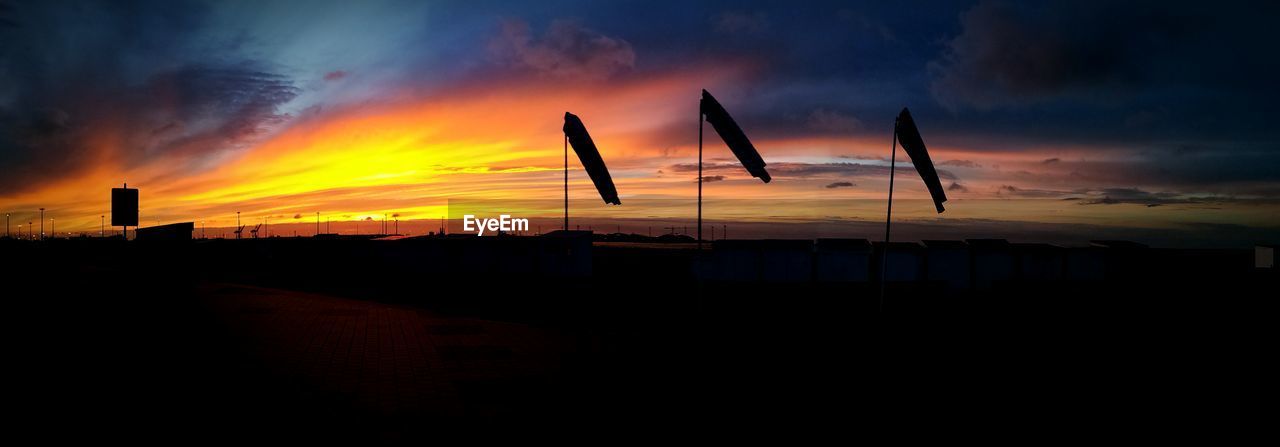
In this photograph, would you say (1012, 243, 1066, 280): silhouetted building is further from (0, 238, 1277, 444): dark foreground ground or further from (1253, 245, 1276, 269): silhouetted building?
(1253, 245, 1276, 269): silhouetted building

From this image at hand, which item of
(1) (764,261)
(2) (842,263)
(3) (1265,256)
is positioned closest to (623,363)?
(1) (764,261)

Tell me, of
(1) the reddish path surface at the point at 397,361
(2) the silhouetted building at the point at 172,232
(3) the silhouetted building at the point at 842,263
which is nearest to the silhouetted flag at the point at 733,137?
(1) the reddish path surface at the point at 397,361

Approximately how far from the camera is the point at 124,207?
35.3 meters

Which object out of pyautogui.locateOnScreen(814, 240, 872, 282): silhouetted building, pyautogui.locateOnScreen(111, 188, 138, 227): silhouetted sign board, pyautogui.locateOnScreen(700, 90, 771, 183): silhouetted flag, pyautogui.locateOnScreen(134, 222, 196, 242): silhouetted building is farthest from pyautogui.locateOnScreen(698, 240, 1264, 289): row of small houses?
pyautogui.locateOnScreen(134, 222, 196, 242): silhouetted building

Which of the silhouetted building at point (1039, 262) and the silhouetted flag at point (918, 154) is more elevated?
the silhouetted flag at point (918, 154)

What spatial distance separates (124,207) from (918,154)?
35.6 m

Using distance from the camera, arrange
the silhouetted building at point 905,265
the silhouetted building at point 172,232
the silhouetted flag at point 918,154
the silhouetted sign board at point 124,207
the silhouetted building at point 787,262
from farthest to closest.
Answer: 1. the silhouetted building at point 172,232
2. the silhouetted sign board at point 124,207
3. the silhouetted building at point 787,262
4. the silhouetted building at point 905,265
5. the silhouetted flag at point 918,154

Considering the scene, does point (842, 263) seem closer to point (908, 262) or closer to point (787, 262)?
point (787, 262)

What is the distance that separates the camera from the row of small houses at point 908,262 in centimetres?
2878

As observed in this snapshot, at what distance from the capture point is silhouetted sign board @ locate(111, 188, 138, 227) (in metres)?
34.8

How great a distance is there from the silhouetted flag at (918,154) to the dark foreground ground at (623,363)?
3677 millimetres

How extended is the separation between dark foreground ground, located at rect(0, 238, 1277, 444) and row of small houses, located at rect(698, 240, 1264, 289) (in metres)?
0.70

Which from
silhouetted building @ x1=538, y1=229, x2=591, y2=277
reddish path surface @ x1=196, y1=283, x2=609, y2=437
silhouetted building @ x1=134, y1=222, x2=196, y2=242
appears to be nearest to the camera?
reddish path surface @ x1=196, y1=283, x2=609, y2=437

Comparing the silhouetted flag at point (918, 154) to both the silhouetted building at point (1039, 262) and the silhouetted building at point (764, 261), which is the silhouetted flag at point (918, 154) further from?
the silhouetted building at point (1039, 262)
